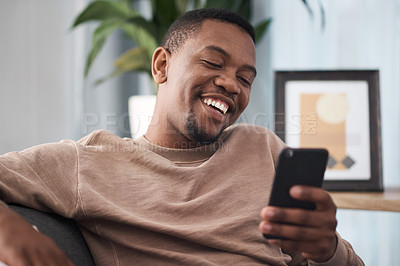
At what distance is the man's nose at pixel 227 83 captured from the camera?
0.94m

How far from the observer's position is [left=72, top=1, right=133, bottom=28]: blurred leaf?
1745mm

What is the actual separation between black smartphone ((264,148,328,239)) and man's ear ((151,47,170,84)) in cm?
49

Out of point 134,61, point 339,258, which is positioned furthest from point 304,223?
point 134,61

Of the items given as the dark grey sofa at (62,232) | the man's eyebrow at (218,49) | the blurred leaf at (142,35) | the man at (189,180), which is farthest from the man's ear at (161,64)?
the blurred leaf at (142,35)

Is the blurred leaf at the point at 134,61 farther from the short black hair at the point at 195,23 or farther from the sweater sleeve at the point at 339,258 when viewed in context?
the sweater sleeve at the point at 339,258

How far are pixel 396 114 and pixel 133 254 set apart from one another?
4.39 ft

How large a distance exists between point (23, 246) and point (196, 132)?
0.48 m

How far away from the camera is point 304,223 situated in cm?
68

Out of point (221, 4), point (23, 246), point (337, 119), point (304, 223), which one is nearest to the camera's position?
point (23, 246)

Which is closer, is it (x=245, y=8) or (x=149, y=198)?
(x=149, y=198)

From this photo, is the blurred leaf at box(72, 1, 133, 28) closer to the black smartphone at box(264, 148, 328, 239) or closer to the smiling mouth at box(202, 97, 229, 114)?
the smiling mouth at box(202, 97, 229, 114)

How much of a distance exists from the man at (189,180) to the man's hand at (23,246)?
0.16 ft

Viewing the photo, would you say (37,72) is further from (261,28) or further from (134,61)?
(261,28)

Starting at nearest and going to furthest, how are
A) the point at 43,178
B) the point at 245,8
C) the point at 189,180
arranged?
1. the point at 43,178
2. the point at 189,180
3. the point at 245,8
